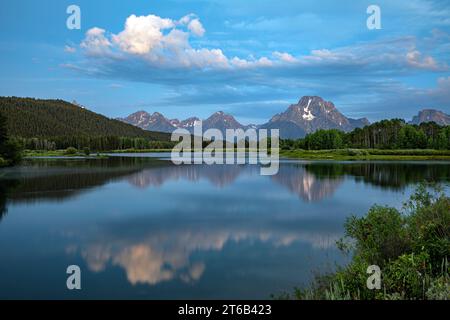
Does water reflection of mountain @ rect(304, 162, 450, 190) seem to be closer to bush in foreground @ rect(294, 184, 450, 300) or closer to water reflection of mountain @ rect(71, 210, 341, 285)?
water reflection of mountain @ rect(71, 210, 341, 285)

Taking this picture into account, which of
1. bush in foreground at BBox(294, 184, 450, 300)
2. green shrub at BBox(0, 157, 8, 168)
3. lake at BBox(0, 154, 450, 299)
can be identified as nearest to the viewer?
bush in foreground at BBox(294, 184, 450, 300)

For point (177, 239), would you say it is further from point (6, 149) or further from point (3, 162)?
point (6, 149)

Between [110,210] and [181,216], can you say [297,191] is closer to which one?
[181,216]

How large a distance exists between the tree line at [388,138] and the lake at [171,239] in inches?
4416

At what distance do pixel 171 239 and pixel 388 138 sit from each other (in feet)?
519

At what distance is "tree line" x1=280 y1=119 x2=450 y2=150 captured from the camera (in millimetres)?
143875

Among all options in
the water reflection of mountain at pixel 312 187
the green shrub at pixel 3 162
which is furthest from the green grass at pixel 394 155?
the green shrub at pixel 3 162

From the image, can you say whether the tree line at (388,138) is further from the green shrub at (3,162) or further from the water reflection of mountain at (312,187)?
the green shrub at (3,162)

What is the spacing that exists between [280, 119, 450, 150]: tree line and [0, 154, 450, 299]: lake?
368 feet

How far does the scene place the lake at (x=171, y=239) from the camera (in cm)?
1507

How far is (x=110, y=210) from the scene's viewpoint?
32.3 m

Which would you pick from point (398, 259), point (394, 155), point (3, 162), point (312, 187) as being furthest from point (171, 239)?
point (394, 155)

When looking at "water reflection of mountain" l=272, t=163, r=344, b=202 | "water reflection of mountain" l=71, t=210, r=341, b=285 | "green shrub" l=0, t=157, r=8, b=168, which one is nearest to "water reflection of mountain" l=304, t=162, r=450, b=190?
"water reflection of mountain" l=272, t=163, r=344, b=202
